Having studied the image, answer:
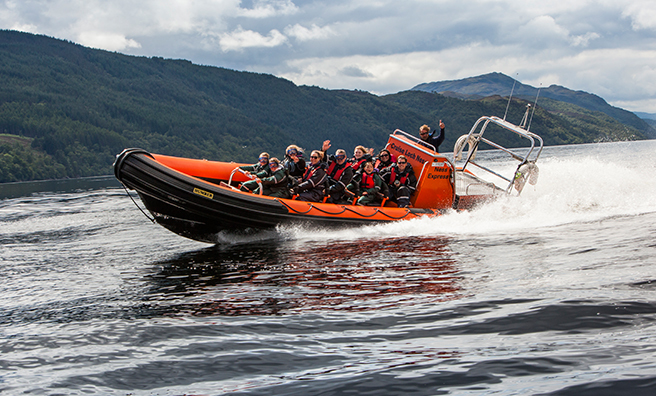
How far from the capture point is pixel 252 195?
27.8ft

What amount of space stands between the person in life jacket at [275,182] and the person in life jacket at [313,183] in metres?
0.27

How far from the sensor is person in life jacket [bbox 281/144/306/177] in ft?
31.3

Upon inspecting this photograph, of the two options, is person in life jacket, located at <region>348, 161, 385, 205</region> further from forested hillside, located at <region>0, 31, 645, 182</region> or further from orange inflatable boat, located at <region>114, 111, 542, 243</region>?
forested hillside, located at <region>0, 31, 645, 182</region>

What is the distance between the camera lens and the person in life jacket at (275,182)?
29.6 ft

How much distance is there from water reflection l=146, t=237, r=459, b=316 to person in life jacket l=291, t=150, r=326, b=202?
1.12m

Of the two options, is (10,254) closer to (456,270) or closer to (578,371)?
Result: (456,270)

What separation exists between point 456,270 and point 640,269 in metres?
1.75

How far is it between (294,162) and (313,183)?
2.38 ft

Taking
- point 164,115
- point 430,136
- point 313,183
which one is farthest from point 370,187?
point 164,115

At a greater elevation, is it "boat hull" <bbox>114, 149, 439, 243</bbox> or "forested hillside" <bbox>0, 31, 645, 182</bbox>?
"forested hillside" <bbox>0, 31, 645, 182</bbox>

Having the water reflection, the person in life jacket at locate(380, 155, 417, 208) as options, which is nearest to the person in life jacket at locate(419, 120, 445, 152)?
the person in life jacket at locate(380, 155, 417, 208)

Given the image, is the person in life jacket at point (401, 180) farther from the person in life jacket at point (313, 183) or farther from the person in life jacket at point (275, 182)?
the person in life jacket at point (275, 182)

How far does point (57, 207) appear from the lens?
20406 millimetres

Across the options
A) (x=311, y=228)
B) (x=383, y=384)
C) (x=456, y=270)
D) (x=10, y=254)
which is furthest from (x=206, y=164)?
(x=383, y=384)
